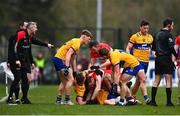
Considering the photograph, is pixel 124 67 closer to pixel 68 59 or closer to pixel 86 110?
pixel 68 59

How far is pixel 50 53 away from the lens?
4481 centimetres

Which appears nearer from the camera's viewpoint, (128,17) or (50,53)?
(50,53)

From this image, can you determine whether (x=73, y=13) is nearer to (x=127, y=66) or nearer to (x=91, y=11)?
(x=91, y=11)

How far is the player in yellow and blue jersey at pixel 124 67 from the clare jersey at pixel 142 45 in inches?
35.1

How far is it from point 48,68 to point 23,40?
937 inches

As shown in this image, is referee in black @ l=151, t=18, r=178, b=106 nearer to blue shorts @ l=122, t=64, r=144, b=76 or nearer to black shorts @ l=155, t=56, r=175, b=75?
black shorts @ l=155, t=56, r=175, b=75

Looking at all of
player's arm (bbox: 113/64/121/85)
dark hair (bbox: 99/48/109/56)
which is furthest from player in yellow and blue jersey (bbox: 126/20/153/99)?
dark hair (bbox: 99/48/109/56)

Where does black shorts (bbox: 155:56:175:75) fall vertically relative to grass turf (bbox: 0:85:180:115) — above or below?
above

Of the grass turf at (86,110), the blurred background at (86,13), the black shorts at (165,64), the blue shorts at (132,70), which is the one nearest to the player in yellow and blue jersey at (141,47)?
the blue shorts at (132,70)

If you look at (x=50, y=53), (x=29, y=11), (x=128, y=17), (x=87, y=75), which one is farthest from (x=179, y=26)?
(x=87, y=75)

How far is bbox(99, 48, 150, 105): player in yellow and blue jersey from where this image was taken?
20.4 metres

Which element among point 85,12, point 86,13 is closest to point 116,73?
point 86,13

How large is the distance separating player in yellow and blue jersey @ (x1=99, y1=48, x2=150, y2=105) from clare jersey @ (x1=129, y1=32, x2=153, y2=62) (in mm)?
890

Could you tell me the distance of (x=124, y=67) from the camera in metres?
21.1
